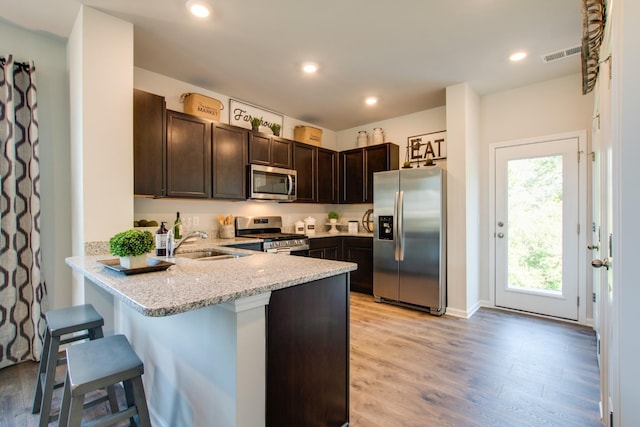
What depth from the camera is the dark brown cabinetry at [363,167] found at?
4477mm

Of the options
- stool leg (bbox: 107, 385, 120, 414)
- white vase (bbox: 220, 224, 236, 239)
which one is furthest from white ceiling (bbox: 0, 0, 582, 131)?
stool leg (bbox: 107, 385, 120, 414)

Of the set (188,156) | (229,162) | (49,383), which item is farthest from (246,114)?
Result: (49,383)

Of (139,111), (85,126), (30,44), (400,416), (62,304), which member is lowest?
(400,416)

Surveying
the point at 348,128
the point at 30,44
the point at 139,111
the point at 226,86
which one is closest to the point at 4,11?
the point at 30,44

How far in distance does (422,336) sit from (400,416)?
1262 millimetres

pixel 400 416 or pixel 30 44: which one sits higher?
pixel 30 44

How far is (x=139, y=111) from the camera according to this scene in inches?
104

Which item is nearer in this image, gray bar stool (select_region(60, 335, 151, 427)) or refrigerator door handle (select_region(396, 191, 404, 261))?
gray bar stool (select_region(60, 335, 151, 427))

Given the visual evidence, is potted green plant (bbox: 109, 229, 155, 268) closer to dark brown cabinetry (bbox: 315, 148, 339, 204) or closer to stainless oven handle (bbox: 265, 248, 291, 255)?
stainless oven handle (bbox: 265, 248, 291, 255)

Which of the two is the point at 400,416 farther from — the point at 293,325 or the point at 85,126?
the point at 85,126

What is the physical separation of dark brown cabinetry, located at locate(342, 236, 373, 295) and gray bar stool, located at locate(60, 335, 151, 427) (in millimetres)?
3385

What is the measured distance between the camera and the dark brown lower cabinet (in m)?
1.30

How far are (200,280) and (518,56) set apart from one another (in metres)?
3.44

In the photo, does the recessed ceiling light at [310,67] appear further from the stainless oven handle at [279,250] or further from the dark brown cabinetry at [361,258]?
the dark brown cabinetry at [361,258]
